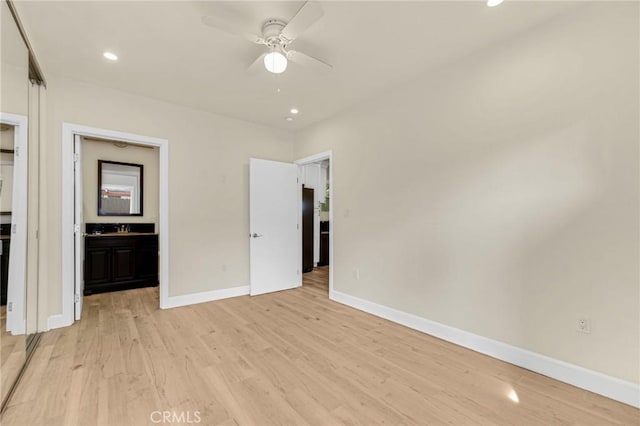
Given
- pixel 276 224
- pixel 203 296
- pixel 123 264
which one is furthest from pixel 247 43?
pixel 123 264

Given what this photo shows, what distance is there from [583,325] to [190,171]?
434 centimetres

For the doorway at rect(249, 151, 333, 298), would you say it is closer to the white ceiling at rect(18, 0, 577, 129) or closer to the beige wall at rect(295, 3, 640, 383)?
the white ceiling at rect(18, 0, 577, 129)

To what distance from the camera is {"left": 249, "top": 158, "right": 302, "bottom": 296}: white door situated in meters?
4.20

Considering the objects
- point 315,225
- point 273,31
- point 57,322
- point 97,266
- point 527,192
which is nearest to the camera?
point 273,31

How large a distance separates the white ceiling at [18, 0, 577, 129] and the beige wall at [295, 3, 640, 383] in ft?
0.99

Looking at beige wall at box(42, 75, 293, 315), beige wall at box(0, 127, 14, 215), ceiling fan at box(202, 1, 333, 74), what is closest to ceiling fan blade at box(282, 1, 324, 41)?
ceiling fan at box(202, 1, 333, 74)

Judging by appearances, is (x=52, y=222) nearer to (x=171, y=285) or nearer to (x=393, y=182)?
(x=171, y=285)

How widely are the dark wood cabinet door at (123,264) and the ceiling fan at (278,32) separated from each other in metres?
3.77

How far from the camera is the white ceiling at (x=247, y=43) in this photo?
6.50 ft

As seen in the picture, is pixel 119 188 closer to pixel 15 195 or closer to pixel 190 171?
pixel 190 171

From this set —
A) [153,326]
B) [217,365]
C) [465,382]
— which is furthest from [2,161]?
[465,382]

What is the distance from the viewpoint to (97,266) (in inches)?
165

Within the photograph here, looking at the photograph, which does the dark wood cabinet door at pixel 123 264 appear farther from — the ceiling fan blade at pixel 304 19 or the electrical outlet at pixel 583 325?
the electrical outlet at pixel 583 325

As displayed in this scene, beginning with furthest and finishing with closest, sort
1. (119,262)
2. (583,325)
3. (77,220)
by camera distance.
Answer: (119,262), (77,220), (583,325)
